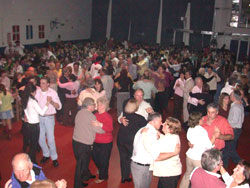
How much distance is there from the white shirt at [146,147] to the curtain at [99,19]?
1851cm

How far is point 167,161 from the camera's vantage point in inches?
137

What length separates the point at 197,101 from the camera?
19.7 feet

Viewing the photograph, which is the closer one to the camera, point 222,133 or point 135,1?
point 222,133

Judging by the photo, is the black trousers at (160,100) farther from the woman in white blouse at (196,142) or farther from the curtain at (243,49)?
the curtain at (243,49)

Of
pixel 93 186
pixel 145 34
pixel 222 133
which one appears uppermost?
pixel 145 34

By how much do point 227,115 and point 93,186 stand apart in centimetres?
239

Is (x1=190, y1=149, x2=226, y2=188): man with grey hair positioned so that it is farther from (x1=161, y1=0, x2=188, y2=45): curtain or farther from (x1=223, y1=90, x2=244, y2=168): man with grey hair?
(x1=161, y1=0, x2=188, y2=45): curtain

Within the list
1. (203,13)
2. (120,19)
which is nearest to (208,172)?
(203,13)

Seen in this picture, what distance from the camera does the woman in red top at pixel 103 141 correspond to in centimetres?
425

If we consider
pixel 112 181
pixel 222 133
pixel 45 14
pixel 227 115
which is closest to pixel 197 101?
pixel 227 115

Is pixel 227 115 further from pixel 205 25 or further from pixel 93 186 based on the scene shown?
pixel 205 25

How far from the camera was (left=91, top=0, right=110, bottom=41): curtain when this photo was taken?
2136 centimetres

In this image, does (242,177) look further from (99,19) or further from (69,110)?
(99,19)

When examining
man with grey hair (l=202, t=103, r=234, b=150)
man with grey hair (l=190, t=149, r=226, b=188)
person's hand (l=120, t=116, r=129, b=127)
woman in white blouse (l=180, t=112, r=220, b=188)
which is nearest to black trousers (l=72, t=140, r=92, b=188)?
person's hand (l=120, t=116, r=129, b=127)
